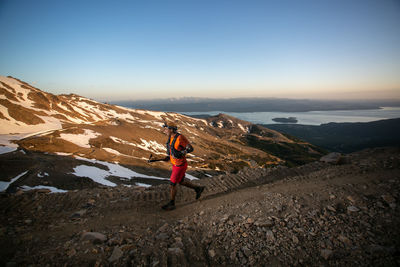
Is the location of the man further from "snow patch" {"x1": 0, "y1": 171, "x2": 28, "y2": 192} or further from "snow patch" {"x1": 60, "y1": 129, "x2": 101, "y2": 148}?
"snow patch" {"x1": 60, "y1": 129, "x2": 101, "y2": 148}

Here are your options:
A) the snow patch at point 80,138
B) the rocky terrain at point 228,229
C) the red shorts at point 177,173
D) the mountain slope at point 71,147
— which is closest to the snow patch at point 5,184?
the mountain slope at point 71,147

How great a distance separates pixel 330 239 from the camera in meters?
3.61

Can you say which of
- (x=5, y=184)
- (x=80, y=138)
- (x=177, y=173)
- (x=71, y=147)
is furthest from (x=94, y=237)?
(x=80, y=138)

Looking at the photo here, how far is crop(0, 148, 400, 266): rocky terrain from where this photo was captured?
347 cm

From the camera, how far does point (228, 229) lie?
464cm

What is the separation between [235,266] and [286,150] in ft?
480

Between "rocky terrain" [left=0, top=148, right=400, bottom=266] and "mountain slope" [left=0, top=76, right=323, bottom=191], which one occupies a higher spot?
"rocky terrain" [left=0, top=148, right=400, bottom=266]

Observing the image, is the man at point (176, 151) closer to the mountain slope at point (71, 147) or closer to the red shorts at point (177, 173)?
the red shorts at point (177, 173)

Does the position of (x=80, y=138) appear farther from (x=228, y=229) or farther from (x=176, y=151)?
(x=228, y=229)

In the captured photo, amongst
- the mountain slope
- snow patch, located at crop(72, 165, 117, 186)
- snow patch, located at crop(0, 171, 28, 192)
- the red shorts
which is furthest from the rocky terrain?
snow patch, located at crop(72, 165, 117, 186)

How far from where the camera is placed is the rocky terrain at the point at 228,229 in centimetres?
347

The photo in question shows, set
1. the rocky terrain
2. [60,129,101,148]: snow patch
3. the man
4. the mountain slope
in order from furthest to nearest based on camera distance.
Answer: [60,129,101,148]: snow patch, the mountain slope, the man, the rocky terrain

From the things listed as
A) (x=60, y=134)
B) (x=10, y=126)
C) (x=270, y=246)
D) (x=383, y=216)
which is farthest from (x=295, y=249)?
(x=10, y=126)

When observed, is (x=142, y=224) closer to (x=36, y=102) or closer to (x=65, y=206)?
(x=65, y=206)
